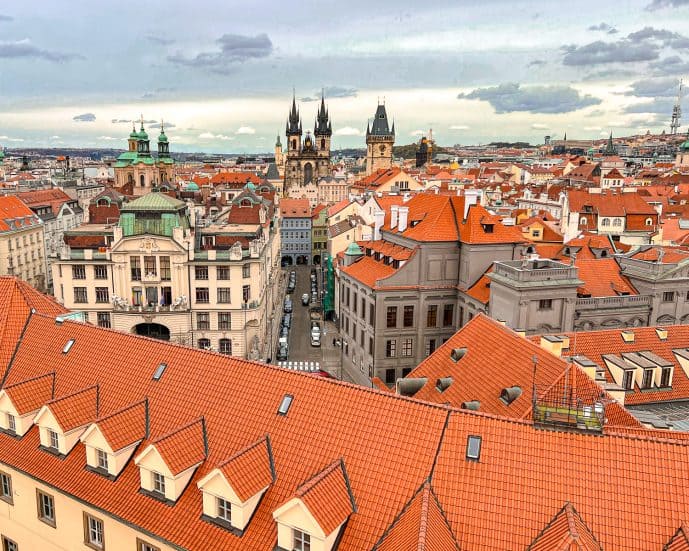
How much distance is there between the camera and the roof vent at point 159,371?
83.0ft

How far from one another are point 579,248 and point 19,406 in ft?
183

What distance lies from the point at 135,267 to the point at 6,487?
34.3 meters

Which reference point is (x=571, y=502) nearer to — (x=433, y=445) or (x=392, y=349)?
(x=433, y=445)

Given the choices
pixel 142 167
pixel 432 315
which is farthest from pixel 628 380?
pixel 142 167

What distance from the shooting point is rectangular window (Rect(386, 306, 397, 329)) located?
5200cm

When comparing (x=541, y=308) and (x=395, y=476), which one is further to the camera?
(x=541, y=308)

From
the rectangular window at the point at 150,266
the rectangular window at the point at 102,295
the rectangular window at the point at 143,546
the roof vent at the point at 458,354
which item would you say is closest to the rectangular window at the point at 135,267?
the rectangular window at the point at 150,266

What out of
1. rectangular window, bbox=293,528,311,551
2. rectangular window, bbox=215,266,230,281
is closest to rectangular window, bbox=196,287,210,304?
rectangular window, bbox=215,266,230,281

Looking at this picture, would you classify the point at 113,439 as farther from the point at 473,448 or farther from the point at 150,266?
the point at 150,266

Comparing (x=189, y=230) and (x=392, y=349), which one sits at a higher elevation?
(x=189, y=230)

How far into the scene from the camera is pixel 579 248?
6281 centimetres

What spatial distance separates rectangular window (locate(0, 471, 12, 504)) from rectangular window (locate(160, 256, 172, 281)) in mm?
33637

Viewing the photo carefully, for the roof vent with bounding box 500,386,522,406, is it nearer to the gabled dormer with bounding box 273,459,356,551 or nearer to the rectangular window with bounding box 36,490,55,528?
the gabled dormer with bounding box 273,459,356,551

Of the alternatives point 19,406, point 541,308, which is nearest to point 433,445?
point 19,406
